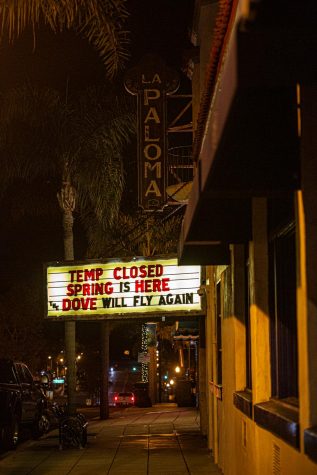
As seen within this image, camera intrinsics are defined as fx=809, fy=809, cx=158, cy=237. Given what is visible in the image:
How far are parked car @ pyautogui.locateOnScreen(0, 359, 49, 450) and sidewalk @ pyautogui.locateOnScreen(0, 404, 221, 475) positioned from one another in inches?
14.9

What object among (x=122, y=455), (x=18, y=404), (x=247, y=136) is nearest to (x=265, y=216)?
(x=247, y=136)

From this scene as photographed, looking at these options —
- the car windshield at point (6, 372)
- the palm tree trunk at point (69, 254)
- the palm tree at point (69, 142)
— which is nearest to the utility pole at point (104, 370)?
the car windshield at point (6, 372)

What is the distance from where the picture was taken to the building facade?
4.03 meters

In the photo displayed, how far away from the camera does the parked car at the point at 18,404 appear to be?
17172mm

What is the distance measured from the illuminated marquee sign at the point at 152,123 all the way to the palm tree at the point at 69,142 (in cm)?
178

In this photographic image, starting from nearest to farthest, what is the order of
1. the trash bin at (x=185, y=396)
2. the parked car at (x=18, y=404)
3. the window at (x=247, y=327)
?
the window at (x=247, y=327)
the parked car at (x=18, y=404)
the trash bin at (x=185, y=396)

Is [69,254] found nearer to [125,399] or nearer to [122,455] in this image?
[122,455]

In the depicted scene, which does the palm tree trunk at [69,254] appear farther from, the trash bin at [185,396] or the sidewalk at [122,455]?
the trash bin at [185,396]

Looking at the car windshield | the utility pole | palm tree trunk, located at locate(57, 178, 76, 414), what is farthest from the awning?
the utility pole

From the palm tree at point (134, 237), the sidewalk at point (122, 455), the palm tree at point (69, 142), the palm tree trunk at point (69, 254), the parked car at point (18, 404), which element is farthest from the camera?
the palm tree at point (134, 237)

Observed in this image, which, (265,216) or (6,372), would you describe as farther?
(6,372)

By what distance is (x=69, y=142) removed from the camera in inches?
739

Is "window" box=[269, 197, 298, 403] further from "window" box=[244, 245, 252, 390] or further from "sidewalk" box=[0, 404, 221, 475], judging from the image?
"sidewalk" box=[0, 404, 221, 475]

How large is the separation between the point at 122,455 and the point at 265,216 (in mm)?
9636
